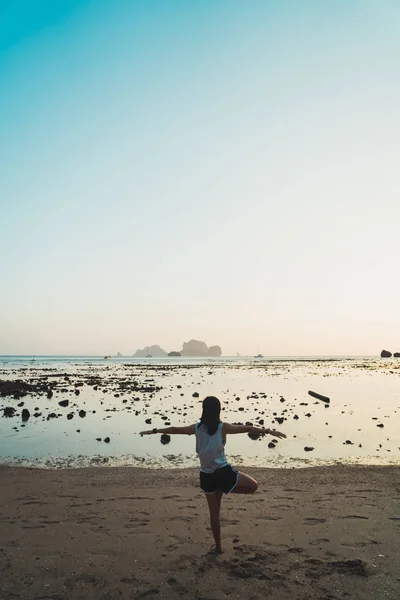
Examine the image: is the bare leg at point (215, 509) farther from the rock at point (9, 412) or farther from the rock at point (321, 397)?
the rock at point (321, 397)

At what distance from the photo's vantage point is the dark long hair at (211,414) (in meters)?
7.34

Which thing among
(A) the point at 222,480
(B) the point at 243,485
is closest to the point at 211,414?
(A) the point at 222,480

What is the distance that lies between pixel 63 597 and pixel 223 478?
3.01 metres

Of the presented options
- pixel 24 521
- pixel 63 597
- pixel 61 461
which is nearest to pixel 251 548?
pixel 63 597

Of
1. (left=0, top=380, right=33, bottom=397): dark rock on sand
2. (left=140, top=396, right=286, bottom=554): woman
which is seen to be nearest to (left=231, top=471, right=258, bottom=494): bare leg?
(left=140, top=396, right=286, bottom=554): woman

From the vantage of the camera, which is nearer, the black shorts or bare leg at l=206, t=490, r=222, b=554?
the black shorts

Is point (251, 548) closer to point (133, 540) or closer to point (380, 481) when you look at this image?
point (133, 540)

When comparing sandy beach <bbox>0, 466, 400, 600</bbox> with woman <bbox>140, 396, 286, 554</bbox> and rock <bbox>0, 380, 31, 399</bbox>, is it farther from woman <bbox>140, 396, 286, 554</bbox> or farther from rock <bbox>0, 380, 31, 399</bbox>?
rock <bbox>0, 380, 31, 399</bbox>

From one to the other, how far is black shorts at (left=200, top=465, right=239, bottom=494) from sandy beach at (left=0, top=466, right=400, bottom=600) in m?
1.23

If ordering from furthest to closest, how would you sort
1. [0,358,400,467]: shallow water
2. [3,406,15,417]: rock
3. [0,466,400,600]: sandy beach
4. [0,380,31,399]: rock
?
[0,380,31,399]: rock < [3,406,15,417]: rock < [0,358,400,467]: shallow water < [0,466,400,600]: sandy beach

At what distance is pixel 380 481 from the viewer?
12.0m

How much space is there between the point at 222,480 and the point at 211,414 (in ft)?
3.84

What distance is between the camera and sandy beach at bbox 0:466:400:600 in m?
6.50

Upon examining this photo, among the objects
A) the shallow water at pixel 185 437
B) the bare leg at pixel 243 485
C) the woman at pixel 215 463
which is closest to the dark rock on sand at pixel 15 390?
the shallow water at pixel 185 437
